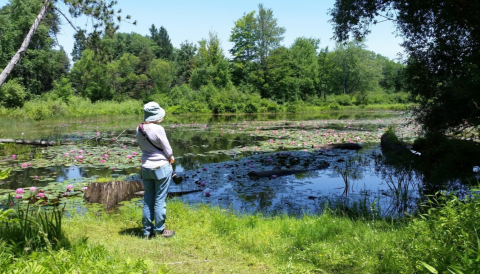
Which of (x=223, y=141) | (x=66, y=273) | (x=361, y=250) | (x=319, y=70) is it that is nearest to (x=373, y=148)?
(x=223, y=141)

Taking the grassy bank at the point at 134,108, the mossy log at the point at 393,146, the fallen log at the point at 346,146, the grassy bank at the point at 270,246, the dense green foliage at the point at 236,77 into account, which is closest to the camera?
the grassy bank at the point at 270,246

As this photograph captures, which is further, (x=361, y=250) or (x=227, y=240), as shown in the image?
(x=227, y=240)

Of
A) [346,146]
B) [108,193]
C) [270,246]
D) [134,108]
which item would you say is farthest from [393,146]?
[134,108]

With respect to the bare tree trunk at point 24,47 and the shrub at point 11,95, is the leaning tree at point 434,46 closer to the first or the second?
the bare tree trunk at point 24,47

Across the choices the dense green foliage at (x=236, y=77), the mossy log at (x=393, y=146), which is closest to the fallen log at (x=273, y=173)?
the mossy log at (x=393, y=146)

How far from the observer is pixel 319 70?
5916 centimetres

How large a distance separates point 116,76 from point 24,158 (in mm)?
42213

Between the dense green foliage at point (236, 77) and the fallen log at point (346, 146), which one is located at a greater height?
the dense green foliage at point (236, 77)

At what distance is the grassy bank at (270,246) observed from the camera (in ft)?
8.48

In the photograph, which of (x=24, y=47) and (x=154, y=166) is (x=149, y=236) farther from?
(x=24, y=47)

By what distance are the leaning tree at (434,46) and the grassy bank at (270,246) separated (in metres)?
4.87

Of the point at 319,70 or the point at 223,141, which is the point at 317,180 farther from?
the point at 319,70

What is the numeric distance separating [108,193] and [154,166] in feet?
8.54

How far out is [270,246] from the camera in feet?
12.3
